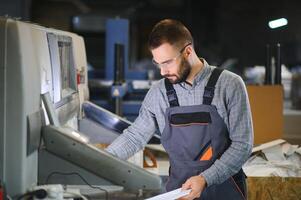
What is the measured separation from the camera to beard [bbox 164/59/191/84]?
246cm

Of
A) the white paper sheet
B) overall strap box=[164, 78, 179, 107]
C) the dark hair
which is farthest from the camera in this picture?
overall strap box=[164, 78, 179, 107]

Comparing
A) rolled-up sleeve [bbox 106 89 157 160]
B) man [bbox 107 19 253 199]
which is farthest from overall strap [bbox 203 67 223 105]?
rolled-up sleeve [bbox 106 89 157 160]

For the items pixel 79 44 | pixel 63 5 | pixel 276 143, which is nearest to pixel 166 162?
pixel 276 143

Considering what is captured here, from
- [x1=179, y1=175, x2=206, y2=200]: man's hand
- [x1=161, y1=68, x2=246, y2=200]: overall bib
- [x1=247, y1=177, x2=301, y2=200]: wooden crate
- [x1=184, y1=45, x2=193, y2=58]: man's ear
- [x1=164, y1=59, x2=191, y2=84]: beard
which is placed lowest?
[x1=247, y1=177, x2=301, y2=200]: wooden crate

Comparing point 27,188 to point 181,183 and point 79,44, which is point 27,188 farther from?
point 79,44

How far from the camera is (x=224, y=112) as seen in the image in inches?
96.3

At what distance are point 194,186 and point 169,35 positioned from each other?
623 mm

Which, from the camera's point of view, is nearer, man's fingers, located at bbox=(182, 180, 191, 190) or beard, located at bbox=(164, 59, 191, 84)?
man's fingers, located at bbox=(182, 180, 191, 190)

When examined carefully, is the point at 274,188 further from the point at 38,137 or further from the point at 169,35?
the point at 38,137

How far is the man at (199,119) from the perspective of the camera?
7.87 ft

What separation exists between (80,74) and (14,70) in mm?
1418

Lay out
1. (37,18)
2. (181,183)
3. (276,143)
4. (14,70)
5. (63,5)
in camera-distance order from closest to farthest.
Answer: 1. (14,70)
2. (181,183)
3. (276,143)
4. (37,18)
5. (63,5)

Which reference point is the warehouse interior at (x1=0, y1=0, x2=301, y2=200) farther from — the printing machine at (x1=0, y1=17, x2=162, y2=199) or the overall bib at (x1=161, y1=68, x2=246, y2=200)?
the overall bib at (x1=161, y1=68, x2=246, y2=200)

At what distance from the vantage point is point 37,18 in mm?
13805
